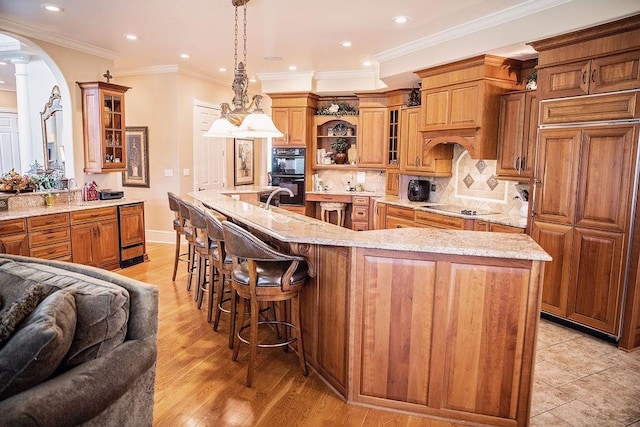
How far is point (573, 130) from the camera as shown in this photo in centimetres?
360

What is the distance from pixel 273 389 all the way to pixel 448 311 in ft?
4.13

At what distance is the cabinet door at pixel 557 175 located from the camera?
3637 millimetres

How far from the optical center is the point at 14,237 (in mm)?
4215

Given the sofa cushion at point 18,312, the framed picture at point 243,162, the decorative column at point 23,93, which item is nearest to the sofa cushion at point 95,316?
the sofa cushion at point 18,312

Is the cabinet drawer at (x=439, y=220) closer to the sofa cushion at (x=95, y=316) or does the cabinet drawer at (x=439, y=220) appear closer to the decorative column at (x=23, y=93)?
the sofa cushion at (x=95, y=316)

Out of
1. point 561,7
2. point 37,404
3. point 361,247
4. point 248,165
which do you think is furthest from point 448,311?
point 248,165

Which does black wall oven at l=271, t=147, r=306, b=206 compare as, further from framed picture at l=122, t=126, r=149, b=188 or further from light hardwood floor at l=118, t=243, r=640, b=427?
light hardwood floor at l=118, t=243, r=640, b=427

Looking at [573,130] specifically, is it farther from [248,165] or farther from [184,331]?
[248,165]

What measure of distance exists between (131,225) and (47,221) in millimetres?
1209

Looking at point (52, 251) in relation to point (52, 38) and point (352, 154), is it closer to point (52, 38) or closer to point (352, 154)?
point (52, 38)

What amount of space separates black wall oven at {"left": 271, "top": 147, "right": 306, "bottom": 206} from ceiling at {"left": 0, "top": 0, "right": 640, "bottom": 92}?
1.56m

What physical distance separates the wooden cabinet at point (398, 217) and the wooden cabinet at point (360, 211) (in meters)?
0.67

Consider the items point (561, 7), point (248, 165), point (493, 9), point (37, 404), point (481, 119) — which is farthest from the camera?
point (248, 165)

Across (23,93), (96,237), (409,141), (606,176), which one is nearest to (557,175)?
(606,176)
